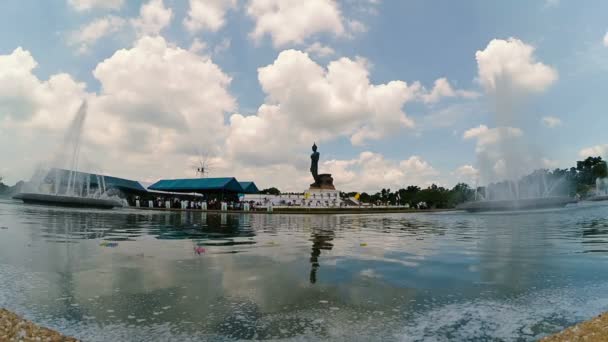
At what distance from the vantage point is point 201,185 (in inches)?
2635

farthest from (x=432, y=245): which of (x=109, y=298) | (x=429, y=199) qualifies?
(x=429, y=199)

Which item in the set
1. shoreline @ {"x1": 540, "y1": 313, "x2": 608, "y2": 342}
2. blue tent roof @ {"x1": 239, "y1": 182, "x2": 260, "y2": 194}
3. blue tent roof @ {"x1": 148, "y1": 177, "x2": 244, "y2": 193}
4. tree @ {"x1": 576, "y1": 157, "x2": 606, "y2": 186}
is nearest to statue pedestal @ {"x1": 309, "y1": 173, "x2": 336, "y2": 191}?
blue tent roof @ {"x1": 239, "y1": 182, "x2": 260, "y2": 194}

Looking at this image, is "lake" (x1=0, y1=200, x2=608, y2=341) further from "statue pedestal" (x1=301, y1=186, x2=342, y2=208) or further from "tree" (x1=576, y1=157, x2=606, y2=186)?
"tree" (x1=576, y1=157, x2=606, y2=186)

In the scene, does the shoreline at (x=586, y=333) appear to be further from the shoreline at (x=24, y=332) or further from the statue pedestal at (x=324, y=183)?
the statue pedestal at (x=324, y=183)

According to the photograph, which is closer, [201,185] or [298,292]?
[298,292]

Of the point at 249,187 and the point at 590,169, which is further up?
the point at 590,169

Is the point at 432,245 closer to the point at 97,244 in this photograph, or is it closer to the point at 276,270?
the point at 276,270

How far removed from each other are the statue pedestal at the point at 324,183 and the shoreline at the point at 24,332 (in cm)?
7148

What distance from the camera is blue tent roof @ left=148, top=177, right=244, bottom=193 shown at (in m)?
63.7

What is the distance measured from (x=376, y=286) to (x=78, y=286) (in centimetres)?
582

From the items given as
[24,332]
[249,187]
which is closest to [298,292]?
[24,332]

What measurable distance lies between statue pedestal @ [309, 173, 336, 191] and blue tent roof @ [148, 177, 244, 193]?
635 inches

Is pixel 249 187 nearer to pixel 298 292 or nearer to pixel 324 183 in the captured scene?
pixel 324 183

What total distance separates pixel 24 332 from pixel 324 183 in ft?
239
